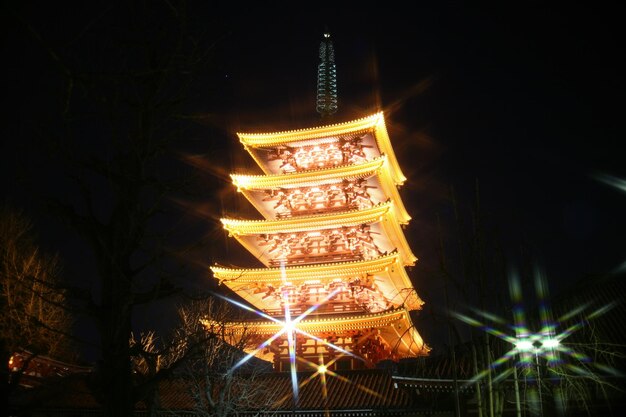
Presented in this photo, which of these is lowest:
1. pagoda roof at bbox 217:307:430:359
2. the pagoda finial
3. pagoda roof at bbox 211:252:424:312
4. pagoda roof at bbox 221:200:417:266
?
pagoda roof at bbox 217:307:430:359

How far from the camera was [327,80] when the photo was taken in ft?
102

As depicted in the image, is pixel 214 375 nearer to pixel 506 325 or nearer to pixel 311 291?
pixel 311 291

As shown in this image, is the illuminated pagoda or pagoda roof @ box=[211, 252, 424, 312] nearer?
the illuminated pagoda

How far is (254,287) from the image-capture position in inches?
844

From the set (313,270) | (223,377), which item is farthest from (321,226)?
(223,377)

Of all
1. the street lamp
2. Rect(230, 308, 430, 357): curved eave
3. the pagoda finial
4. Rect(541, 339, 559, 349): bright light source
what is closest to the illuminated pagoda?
Rect(230, 308, 430, 357): curved eave

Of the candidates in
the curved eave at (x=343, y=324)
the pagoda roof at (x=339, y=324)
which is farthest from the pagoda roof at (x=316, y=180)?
the curved eave at (x=343, y=324)

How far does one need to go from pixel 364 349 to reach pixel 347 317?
5.65 ft

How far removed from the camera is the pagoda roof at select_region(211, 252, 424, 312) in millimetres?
19484

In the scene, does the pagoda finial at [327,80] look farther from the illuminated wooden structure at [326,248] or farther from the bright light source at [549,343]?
the bright light source at [549,343]

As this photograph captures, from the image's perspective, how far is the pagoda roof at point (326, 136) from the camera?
851 inches

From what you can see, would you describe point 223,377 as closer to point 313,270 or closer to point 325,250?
point 313,270

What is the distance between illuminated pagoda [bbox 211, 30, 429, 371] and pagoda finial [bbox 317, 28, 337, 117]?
6341mm

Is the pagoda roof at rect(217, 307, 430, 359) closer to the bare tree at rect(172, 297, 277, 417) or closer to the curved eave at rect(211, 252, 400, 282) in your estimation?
the bare tree at rect(172, 297, 277, 417)
